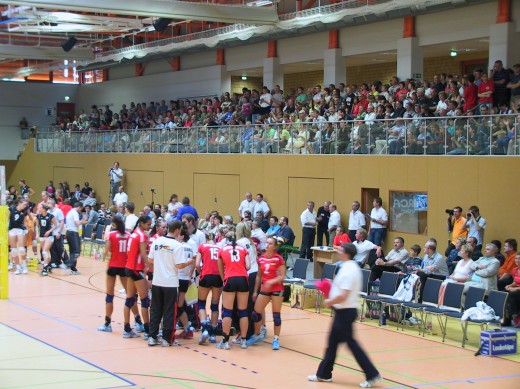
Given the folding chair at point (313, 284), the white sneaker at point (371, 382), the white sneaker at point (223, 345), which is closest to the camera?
the white sneaker at point (371, 382)

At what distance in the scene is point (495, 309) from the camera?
14.2 metres

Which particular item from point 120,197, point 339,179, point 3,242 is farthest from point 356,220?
point 120,197

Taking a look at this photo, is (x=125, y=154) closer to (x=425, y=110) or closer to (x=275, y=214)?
(x=275, y=214)

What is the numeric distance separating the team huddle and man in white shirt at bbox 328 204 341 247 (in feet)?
28.6

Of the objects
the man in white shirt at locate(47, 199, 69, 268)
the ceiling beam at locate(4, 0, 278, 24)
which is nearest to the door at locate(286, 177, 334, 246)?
the ceiling beam at locate(4, 0, 278, 24)

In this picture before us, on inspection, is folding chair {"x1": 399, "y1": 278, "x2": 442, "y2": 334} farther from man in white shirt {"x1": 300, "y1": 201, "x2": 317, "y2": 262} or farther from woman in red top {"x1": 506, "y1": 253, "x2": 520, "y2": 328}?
man in white shirt {"x1": 300, "y1": 201, "x2": 317, "y2": 262}

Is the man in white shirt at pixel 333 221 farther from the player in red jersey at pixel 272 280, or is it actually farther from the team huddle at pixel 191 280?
the player in red jersey at pixel 272 280

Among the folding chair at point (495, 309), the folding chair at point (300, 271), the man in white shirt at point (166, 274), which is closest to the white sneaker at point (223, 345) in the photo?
the man in white shirt at point (166, 274)

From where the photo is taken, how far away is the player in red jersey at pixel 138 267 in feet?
45.4

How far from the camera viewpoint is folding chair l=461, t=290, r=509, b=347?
13.8m

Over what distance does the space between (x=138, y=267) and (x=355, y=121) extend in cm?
1055

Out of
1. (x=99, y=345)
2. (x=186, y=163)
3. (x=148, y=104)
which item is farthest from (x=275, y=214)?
(x=148, y=104)

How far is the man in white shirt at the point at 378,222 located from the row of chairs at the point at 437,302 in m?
5.23

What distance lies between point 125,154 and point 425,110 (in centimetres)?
1669
